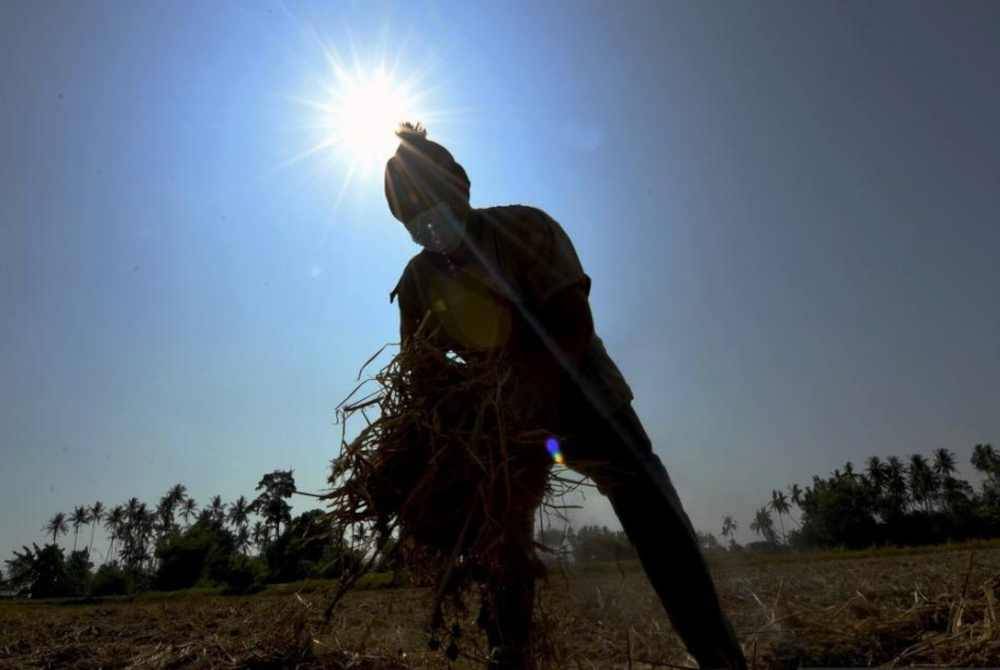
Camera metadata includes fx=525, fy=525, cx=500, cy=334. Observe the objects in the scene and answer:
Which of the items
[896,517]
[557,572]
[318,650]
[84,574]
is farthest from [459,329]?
[84,574]

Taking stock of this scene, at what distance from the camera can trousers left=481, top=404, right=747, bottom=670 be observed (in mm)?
2184

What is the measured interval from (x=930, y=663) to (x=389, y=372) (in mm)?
2731

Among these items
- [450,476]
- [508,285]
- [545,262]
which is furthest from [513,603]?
[545,262]

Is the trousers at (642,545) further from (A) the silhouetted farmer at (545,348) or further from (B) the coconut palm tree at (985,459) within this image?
(B) the coconut palm tree at (985,459)

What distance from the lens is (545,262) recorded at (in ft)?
8.67

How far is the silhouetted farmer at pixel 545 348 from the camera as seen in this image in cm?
230

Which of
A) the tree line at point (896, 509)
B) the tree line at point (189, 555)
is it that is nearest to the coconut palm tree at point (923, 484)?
the tree line at point (896, 509)

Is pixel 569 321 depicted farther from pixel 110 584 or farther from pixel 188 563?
pixel 110 584

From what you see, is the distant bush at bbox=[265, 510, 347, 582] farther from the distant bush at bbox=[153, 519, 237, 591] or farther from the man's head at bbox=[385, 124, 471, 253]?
the distant bush at bbox=[153, 519, 237, 591]

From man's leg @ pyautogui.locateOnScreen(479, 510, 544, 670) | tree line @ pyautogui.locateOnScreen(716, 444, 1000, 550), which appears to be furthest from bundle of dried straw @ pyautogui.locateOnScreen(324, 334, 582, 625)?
tree line @ pyautogui.locateOnScreen(716, 444, 1000, 550)

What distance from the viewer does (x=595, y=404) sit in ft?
8.45

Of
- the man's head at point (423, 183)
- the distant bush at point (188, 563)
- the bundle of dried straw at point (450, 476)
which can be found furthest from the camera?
the distant bush at point (188, 563)

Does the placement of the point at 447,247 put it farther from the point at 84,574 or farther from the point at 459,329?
the point at 84,574

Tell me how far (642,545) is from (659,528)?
122 millimetres
